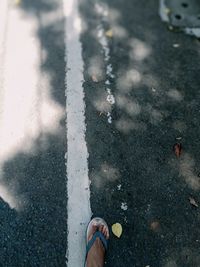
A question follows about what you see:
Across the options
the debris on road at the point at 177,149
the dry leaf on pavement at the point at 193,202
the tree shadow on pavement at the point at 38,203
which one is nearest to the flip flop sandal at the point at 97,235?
the tree shadow on pavement at the point at 38,203

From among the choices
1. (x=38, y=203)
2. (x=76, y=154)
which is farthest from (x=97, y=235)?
(x=76, y=154)

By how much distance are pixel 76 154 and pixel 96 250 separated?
0.96 metres

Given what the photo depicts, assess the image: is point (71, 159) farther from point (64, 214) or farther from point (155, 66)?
point (155, 66)

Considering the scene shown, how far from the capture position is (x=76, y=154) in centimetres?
366

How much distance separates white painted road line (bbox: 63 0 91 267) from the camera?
10.5 feet

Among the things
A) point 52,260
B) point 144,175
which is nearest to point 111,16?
point 144,175

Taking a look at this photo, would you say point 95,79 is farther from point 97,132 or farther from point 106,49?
point 97,132

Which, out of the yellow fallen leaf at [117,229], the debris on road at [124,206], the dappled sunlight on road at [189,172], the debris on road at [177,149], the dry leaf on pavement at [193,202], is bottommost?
the yellow fallen leaf at [117,229]

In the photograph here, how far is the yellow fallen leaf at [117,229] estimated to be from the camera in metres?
3.24

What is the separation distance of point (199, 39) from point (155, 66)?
71 cm

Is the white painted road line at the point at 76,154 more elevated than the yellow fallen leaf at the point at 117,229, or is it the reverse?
the white painted road line at the point at 76,154

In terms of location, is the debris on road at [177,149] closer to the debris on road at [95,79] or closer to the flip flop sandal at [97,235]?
the flip flop sandal at [97,235]

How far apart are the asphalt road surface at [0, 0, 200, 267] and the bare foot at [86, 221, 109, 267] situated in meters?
0.08

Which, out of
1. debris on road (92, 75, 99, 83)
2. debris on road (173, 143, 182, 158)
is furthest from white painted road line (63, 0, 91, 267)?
debris on road (173, 143, 182, 158)
